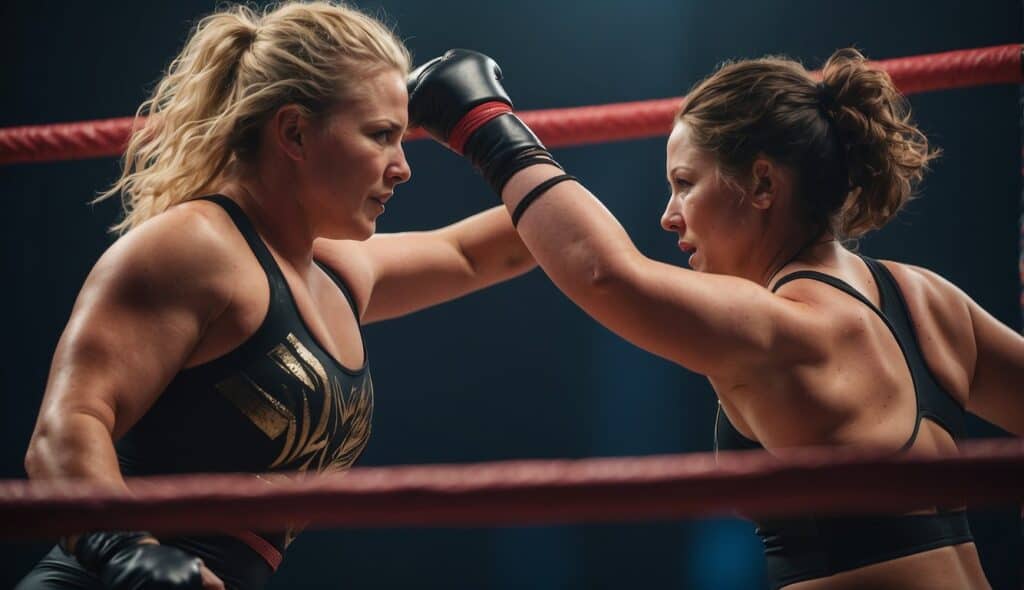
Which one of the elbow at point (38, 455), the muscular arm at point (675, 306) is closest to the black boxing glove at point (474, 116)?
the muscular arm at point (675, 306)

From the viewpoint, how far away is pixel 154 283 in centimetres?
107

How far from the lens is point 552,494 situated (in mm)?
620

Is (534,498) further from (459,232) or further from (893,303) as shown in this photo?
(459,232)

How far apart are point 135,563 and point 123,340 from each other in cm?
26

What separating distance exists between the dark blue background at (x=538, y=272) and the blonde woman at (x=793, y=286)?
4.18 feet

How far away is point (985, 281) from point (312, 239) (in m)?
1.81

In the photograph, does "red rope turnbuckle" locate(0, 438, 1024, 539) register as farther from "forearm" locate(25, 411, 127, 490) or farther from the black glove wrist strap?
the black glove wrist strap

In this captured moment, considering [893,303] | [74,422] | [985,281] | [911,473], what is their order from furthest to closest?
[985,281], [893,303], [74,422], [911,473]

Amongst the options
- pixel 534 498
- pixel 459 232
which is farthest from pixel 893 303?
pixel 534 498

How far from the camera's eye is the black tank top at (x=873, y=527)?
3.63 ft

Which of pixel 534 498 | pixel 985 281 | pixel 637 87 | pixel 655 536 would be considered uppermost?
pixel 534 498

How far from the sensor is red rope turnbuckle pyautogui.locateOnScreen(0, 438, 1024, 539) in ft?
1.95

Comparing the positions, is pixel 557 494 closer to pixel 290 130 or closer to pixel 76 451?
pixel 76 451

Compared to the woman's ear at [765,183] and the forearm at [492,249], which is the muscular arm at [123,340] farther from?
the woman's ear at [765,183]
